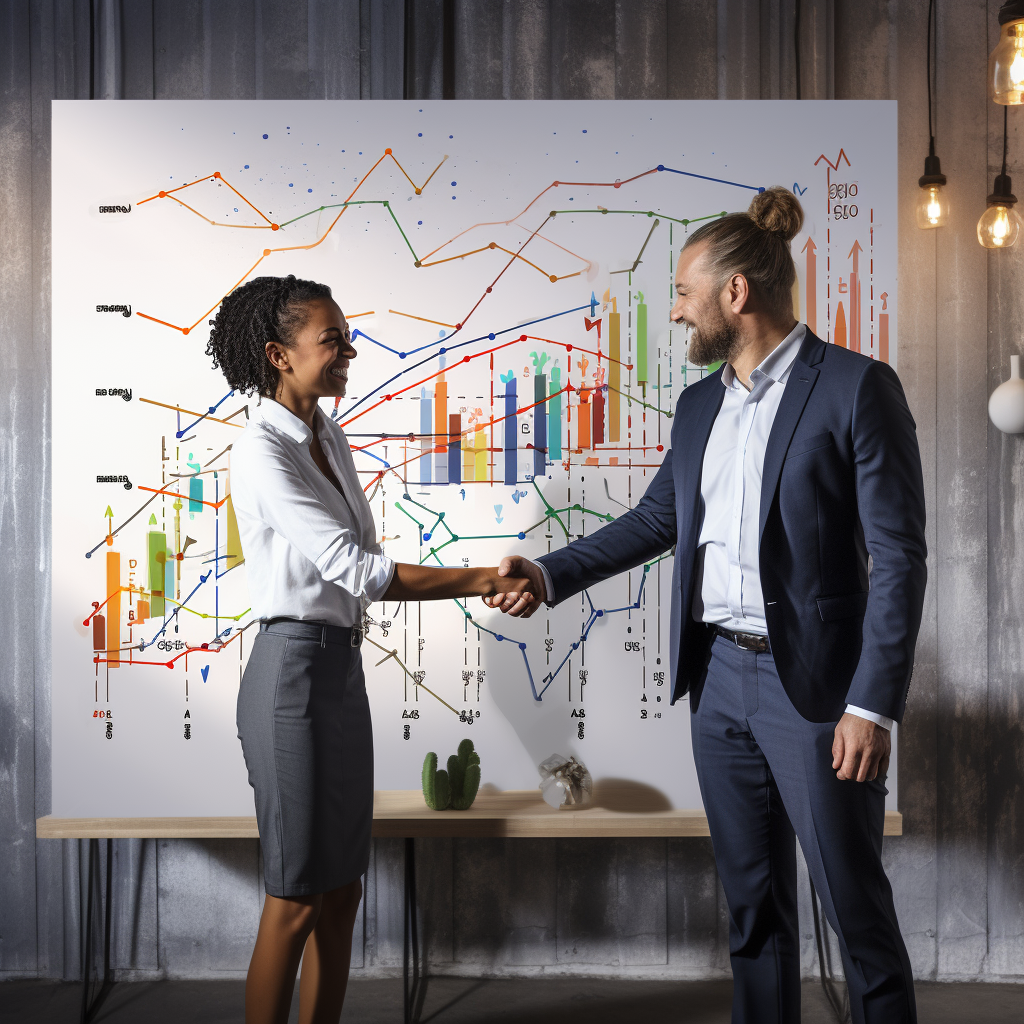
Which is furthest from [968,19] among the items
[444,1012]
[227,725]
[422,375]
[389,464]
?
[444,1012]

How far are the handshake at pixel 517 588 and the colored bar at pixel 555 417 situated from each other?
1.42 ft

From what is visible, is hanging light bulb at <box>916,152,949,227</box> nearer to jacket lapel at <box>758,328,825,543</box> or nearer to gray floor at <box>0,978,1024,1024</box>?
jacket lapel at <box>758,328,825,543</box>

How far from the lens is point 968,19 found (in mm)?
2477

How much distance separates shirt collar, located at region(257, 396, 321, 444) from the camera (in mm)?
1724

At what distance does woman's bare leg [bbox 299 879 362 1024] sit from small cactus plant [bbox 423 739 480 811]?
388 millimetres

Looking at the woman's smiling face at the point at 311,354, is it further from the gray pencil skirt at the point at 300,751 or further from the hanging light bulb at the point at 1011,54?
the hanging light bulb at the point at 1011,54

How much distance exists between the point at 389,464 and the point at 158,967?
170 cm

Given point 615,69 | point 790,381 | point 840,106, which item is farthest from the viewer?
point 615,69

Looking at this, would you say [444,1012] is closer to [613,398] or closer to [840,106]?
[613,398]

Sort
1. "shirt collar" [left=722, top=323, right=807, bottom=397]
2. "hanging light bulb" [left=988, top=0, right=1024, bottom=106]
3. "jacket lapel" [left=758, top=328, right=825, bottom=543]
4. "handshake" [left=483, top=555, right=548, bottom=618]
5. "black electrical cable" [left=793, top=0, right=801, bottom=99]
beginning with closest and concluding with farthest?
"jacket lapel" [left=758, top=328, right=825, bottom=543], "shirt collar" [left=722, top=323, right=807, bottom=397], "handshake" [left=483, top=555, right=548, bottom=618], "hanging light bulb" [left=988, top=0, right=1024, bottom=106], "black electrical cable" [left=793, top=0, right=801, bottom=99]

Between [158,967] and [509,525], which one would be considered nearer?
[509,525]

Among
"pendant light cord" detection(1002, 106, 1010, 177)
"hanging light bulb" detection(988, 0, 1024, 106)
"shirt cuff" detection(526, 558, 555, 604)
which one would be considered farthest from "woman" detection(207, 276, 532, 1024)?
"pendant light cord" detection(1002, 106, 1010, 177)

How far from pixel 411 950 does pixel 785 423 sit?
1.97 m

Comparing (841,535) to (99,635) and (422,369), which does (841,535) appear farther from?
(99,635)
